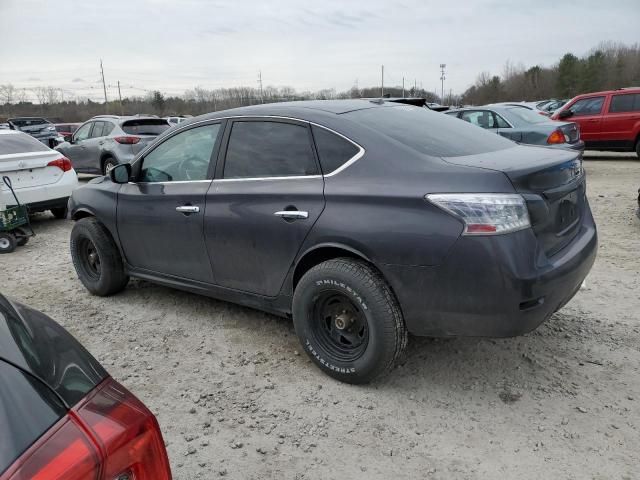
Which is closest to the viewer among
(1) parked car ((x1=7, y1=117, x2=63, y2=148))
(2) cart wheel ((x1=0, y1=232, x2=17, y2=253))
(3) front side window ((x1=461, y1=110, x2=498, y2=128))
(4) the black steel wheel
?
(4) the black steel wheel

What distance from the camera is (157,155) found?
422 centimetres

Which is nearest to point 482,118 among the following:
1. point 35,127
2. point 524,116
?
point 524,116

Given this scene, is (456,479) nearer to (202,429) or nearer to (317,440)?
(317,440)

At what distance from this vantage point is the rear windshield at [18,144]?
7.64 metres

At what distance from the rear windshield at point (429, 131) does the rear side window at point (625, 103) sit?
10.7 meters

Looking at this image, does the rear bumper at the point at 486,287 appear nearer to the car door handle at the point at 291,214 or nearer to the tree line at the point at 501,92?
the car door handle at the point at 291,214

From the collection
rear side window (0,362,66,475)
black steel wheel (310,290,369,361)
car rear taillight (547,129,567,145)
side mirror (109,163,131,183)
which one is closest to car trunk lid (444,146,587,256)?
black steel wheel (310,290,369,361)

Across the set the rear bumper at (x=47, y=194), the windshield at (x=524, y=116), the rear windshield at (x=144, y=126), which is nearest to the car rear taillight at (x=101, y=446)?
the rear bumper at (x=47, y=194)

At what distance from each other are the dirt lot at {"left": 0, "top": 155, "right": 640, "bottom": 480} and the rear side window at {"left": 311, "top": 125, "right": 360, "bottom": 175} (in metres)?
1.31

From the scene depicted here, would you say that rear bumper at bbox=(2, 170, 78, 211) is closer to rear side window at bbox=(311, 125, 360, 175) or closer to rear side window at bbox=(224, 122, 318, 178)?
rear side window at bbox=(224, 122, 318, 178)

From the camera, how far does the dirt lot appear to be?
2.49 m

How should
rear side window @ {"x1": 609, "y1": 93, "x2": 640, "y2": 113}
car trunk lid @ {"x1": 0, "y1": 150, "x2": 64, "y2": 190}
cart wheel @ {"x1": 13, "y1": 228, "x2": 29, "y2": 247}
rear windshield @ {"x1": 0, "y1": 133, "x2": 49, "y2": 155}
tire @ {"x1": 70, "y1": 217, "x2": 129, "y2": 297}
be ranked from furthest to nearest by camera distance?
rear side window @ {"x1": 609, "y1": 93, "x2": 640, "y2": 113} → rear windshield @ {"x1": 0, "y1": 133, "x2": 49, "y2": 155} → car trunk lid @ {"x1": 0, "y1": 150, "x2": 64, "y2": 190} → cart wheel @ {"x1": 13, "y1": 228, "x2": 29, "y2": 247} → tire @ {"x1": 70, "y1": 217, "x2": 129, "y2": 297}

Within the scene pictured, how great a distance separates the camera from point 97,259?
15.7 ft

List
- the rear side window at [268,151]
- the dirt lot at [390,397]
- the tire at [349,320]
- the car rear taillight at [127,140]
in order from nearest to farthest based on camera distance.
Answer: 1. the dirt lot at [390,397]
2. the tire at [349,320]
3. the rear side window at [268,151]
4. the car rear taillight at [127,140]
